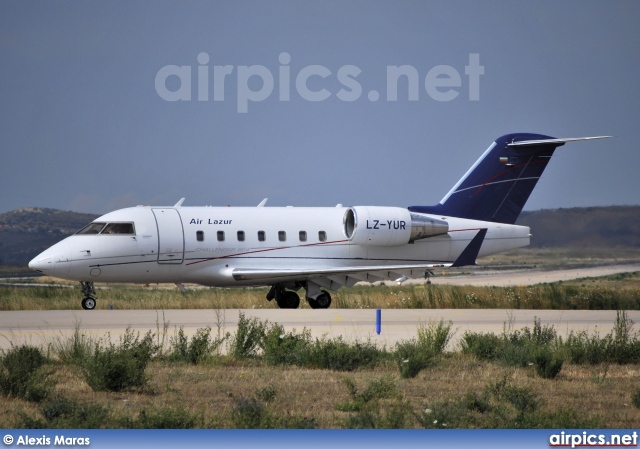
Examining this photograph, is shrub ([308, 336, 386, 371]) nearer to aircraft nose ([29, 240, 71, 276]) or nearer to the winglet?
aircraft nose ([29, 240, 71, 276])

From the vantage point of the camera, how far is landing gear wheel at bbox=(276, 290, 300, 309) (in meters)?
31.7

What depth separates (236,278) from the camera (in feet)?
100

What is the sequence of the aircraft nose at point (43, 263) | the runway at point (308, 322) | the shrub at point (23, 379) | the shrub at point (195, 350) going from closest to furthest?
the shrub at point (23, 379)
the shrub at point (195, 350)
the runway at point (308, 322)
the aircraft nose at point (43, 263)

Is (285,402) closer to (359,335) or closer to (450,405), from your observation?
(450,405)

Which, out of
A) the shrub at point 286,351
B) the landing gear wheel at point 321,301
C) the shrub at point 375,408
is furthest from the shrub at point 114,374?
the landing gear wheel at point 321,301

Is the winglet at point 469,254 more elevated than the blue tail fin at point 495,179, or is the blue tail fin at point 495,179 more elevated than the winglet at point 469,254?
the blue tail fin at point 495,179

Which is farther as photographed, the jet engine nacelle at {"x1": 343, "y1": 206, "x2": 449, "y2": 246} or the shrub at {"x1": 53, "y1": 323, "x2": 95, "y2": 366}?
the jet engine nacelle at {"x1": 343, "y1": 206, "x2": 449, "y2": 246}

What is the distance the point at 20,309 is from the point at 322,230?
30.0 feet

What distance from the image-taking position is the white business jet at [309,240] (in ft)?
96.3

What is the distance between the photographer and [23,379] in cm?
1376

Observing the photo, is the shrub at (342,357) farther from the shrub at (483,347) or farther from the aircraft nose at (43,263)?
the aircraft nose at (43,263)

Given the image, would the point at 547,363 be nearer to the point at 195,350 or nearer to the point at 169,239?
the point at 195,350

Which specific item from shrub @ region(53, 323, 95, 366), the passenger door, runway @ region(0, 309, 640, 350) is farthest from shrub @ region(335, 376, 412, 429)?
the passenger door

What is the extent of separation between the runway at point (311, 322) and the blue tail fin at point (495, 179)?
16.7 ft
